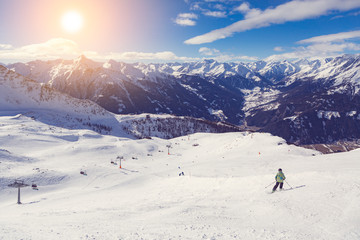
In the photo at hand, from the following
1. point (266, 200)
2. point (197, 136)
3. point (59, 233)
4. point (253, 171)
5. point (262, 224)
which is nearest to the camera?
point (59, 233)

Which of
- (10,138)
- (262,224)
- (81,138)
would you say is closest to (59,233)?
(262,224)

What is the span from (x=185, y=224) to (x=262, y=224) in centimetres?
506

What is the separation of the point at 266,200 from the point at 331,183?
6229 mm

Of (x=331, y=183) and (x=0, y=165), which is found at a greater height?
(x=331, y=183)

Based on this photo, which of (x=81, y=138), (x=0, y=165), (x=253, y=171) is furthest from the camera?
(x=81, y=138)

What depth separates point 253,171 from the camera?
103ft

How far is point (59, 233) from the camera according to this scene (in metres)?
12.4

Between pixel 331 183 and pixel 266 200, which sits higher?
pixel 331 183

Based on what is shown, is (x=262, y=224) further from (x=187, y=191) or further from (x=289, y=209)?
(x=187, y=191)

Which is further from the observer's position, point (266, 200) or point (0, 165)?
point (0, 165)

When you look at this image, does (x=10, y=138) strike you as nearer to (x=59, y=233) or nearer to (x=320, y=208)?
(x=59, y=233)

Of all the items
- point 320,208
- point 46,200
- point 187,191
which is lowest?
point 46,200

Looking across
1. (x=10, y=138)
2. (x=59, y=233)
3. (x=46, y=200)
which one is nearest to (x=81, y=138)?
(x=10, y=138)

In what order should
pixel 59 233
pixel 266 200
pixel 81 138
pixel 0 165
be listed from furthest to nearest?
1. pixel 81 138
2. pixel 0 165
3. pixel 266 200
4. pixel 59 233
